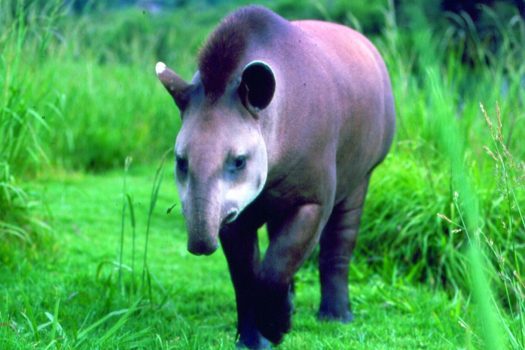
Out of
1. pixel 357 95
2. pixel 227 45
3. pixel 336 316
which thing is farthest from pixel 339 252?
pixel 227 45

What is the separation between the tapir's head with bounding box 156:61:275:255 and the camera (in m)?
3.65

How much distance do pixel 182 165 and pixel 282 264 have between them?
2.37 feet

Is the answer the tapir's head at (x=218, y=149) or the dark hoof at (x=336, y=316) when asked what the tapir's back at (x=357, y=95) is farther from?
the dark hoof at (x=336, y=316)

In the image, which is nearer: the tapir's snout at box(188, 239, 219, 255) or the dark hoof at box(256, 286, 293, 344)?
the tapir's snout at box(188, 239, 219, 255)

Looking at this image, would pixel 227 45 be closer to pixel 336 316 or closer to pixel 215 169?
pixel 215 169

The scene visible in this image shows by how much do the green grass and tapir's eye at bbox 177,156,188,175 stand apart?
652 mm

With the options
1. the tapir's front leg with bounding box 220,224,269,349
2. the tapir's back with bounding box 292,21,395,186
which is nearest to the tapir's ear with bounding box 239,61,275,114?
the tapir's back with bounding box 292,21,395,186

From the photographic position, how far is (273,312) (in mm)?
4297

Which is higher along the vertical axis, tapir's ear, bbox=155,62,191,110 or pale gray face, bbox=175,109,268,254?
tapir's ear, bbox=155,62,191,110

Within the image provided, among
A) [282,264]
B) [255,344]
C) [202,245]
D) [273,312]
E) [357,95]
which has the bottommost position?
[255,344]

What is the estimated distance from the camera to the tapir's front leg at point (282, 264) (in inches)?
168

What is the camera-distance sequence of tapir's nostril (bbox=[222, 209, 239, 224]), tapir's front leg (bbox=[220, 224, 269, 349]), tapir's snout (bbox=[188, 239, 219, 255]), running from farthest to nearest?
tapir's front leg (bbox=[220, 224, 269, 349])
tapir's nostril (bbox=[222, 209, 239, 224])
tapir's snout (bbox=[188, 239, 219, 255])

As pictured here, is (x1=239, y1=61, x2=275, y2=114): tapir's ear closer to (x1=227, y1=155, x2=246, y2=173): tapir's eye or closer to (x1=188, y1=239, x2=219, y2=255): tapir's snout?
(x1=227, y1=155, x2=246, y2=173): tapir's eye

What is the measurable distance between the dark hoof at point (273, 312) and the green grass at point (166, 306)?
16 cm
